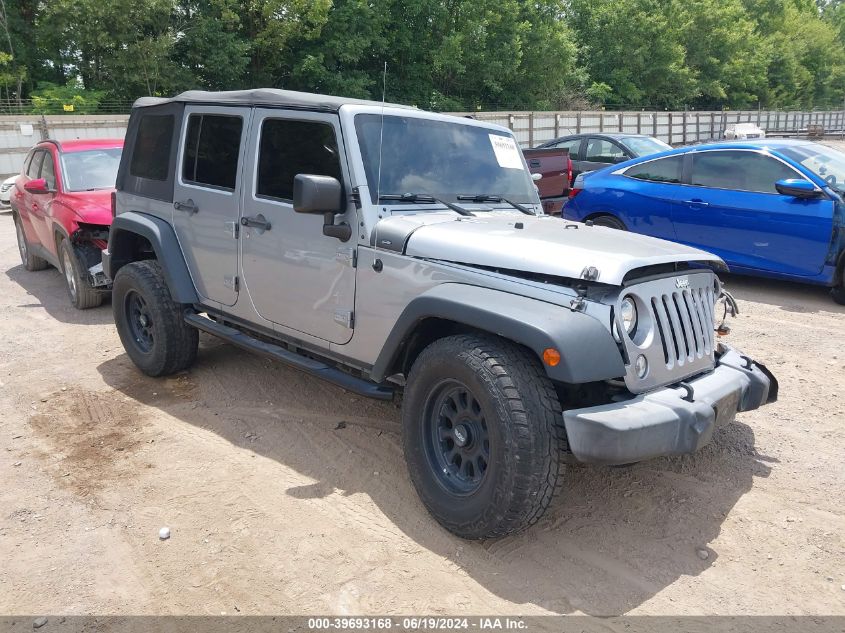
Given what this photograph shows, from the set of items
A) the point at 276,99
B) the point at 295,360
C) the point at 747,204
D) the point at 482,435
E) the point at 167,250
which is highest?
the point at 276,99

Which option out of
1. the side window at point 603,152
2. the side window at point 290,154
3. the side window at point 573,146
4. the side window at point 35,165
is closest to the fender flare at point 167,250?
the side window at point 290,154

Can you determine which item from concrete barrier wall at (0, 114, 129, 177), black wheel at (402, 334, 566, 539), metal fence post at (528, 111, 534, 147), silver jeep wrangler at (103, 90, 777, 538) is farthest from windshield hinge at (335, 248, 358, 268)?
metal fence post at (528, 111, 534, 147)

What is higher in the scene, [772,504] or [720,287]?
[720,287]

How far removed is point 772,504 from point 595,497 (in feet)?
2.92

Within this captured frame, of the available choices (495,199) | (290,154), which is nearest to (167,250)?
(290,154)

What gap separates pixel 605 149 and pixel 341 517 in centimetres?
1063

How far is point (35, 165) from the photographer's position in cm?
885

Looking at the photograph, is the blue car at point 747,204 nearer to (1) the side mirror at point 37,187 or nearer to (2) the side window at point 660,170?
(2) the side window at point 660,170

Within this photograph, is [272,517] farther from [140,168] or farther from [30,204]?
[30,204]

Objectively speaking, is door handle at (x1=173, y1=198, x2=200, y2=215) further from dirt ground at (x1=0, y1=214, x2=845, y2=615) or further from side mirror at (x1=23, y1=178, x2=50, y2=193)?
side mirror at (x1=23, y1=178, x2=50, y2=193)

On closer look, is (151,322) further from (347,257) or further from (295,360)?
(347,257)

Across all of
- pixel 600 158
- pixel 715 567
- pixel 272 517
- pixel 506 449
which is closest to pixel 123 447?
pixel 272 517

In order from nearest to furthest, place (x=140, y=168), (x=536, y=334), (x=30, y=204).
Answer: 1. (x=536, y=334)
2. (x=140, y=168)
3. (x=30, y=204)

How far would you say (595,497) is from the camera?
378 cm
